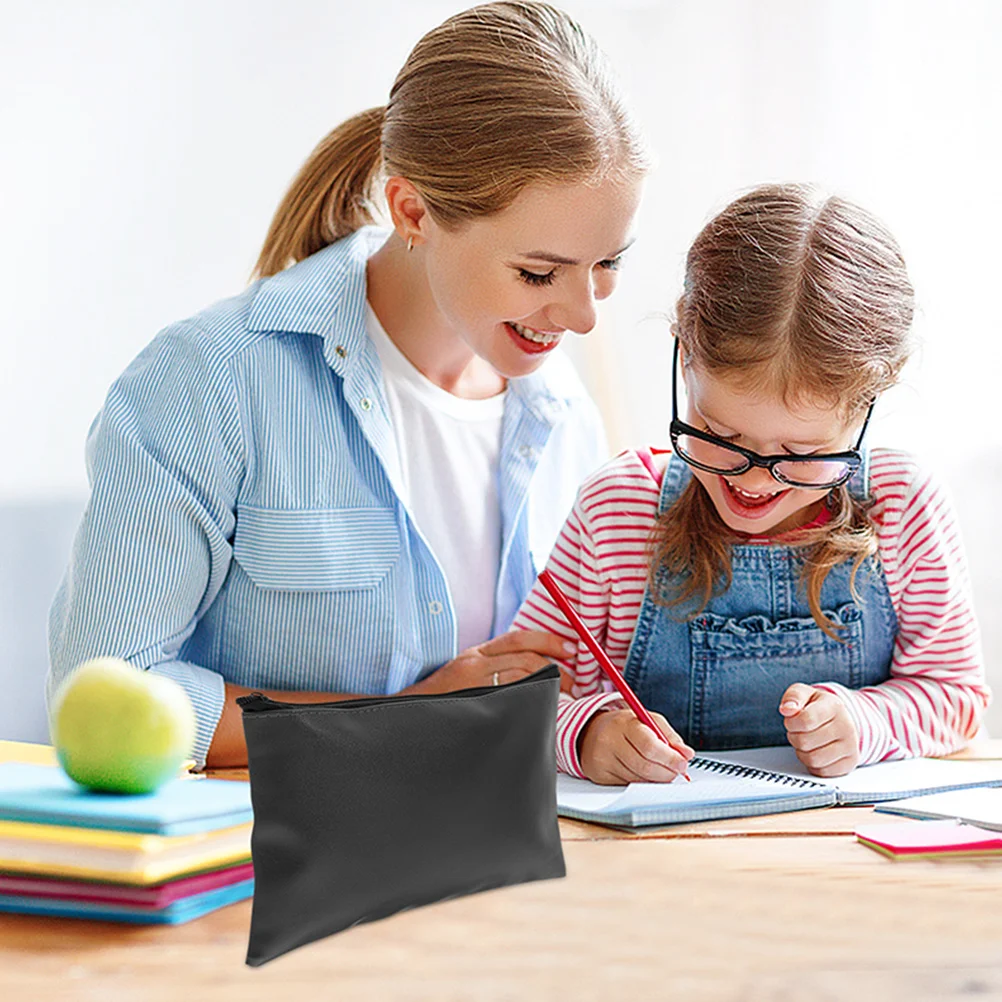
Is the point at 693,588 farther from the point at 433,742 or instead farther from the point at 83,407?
the point at 83,407

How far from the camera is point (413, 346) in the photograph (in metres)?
1.43

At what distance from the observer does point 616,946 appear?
685mm

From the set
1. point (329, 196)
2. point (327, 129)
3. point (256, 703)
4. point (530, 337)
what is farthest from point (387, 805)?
point (327, 129)

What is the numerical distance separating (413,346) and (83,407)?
0.75 m

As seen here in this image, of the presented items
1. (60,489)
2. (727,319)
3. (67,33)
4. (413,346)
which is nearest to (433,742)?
(727,319)

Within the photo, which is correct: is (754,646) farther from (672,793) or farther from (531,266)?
(531,266)

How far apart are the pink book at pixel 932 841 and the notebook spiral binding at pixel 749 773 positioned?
124 millimetres

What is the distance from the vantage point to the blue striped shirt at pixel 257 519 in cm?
121

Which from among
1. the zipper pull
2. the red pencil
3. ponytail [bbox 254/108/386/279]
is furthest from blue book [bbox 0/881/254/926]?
ponytail [bbox 254/108/386/279]

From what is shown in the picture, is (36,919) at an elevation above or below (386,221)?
below

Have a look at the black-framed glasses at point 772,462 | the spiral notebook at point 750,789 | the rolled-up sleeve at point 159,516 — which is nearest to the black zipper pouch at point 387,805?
the spiral notebook at point 750,789

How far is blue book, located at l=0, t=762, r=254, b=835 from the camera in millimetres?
704

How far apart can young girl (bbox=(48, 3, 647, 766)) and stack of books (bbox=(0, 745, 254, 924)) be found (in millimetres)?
447

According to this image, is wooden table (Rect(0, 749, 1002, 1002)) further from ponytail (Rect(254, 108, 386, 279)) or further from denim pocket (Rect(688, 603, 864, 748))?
ponytail (Rect(254, 108, 386, 279))
